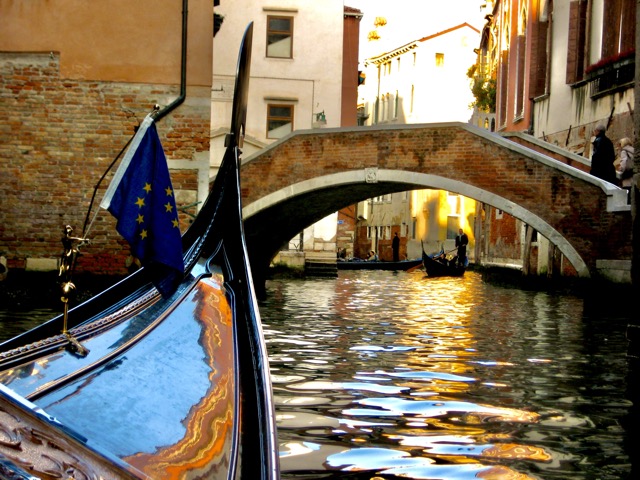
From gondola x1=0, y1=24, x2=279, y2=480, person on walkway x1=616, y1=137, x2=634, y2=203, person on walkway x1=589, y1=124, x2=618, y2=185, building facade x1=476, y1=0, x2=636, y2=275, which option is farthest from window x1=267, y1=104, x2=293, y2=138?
gondola x1=0, y1=24, x2=279, y2=480

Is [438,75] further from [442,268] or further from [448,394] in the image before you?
[448,394]

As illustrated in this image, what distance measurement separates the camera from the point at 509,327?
5359mm

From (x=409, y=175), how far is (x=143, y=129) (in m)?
6.83

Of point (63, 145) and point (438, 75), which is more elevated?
point (438, 75)

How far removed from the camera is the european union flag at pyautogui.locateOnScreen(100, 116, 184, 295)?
173 centimetres

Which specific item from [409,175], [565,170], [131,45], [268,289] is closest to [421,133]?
[409,175]

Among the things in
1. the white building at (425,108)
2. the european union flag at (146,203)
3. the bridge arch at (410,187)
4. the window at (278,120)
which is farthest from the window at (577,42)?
the white building at (425,108)

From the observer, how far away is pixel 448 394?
119 inches

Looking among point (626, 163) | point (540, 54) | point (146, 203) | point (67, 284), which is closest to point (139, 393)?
point (67, 284)

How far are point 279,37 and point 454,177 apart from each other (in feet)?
15.2

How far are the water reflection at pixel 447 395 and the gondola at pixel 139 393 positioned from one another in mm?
334

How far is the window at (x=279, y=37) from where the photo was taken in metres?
12.3

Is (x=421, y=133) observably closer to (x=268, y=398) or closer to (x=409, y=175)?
(x=409, y=175)

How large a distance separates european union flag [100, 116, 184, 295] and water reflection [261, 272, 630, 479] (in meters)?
0.49
